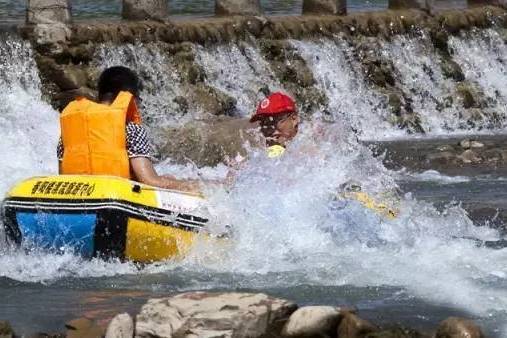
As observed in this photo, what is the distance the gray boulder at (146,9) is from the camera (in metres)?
21.5

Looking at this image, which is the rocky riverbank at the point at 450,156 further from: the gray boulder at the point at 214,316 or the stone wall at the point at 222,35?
the gray boulder at the point at 214,316

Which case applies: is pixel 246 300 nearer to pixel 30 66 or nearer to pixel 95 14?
pixel 30 66

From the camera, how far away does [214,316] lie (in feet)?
26.6

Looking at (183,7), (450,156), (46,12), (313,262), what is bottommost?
(313,262)

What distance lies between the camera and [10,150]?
1764cm

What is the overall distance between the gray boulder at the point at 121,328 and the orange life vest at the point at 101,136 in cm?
312

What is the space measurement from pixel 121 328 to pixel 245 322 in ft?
2.15

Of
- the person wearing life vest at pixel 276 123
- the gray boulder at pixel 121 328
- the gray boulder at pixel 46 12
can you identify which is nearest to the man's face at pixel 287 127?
the person wearing life vest at pixel 276 123

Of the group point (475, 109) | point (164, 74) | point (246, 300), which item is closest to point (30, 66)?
point (164, 74)

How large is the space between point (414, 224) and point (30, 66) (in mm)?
9247

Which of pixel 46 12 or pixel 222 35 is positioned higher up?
pixel 46 12

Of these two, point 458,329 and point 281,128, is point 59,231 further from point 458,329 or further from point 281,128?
point 458,329

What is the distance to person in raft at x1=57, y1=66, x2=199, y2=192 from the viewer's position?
11.2 m

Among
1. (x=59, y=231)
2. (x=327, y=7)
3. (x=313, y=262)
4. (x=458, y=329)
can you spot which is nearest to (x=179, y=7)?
(x=327, y=7)
